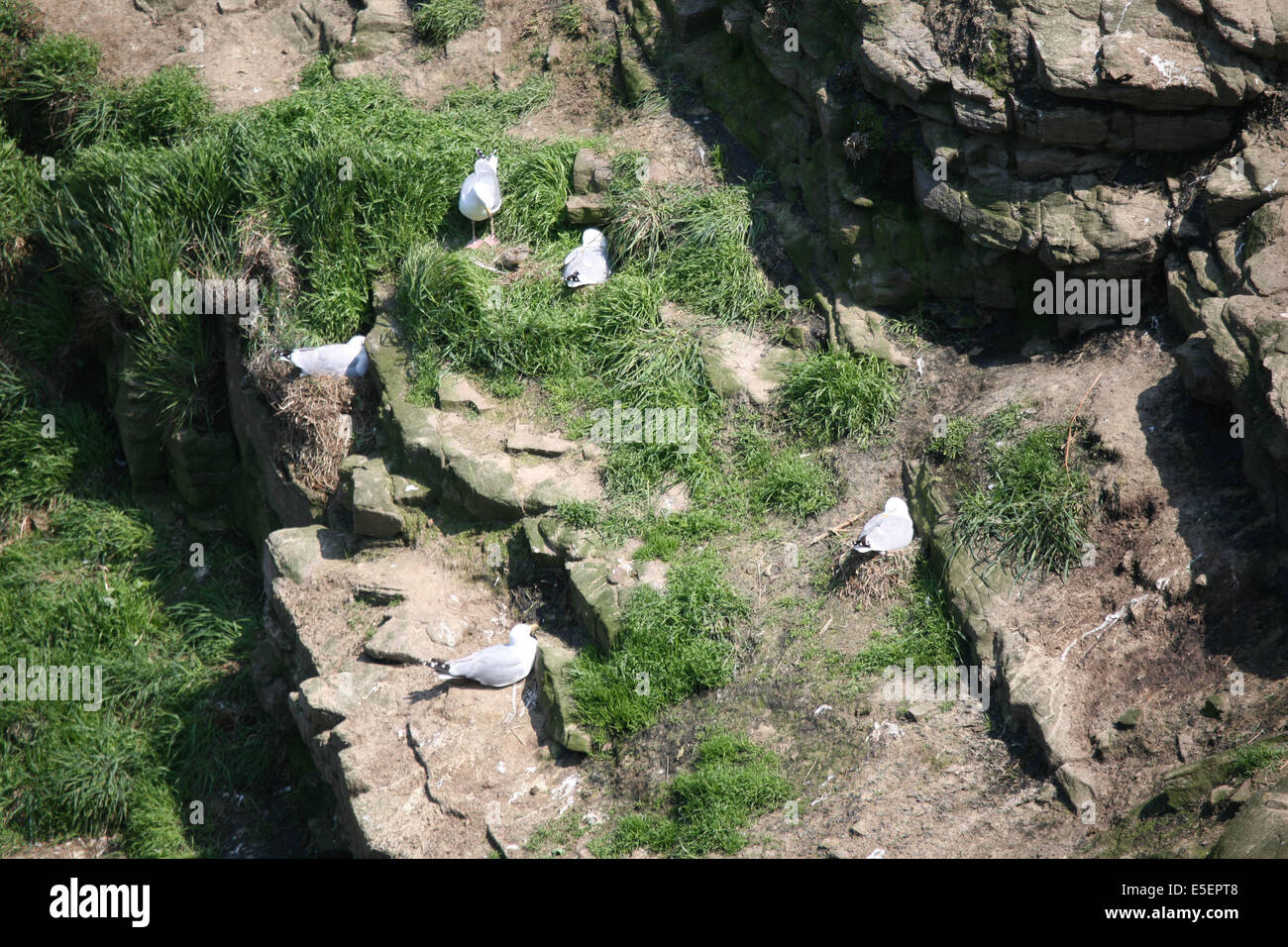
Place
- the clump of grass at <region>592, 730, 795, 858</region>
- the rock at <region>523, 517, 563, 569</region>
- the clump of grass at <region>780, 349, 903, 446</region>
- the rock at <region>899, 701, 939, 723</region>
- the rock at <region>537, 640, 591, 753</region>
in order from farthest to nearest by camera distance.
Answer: the clump of grass at <region>780, 349, 903, 446</region>, the rock at <region>523, 517, 563, 569</region>, the rock at <region>537, 640, 591, 753</region>, the rock at <region>899, 701, 939, 723</region>, the clump of grass at <region>592, 730, 795, 858</region>

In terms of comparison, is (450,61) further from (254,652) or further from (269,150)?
(254,652)

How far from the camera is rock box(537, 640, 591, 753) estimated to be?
18.1 ft

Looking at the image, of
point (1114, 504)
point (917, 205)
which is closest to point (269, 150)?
point (917, 205)

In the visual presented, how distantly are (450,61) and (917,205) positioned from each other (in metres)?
4.52

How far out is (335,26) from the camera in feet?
31.1

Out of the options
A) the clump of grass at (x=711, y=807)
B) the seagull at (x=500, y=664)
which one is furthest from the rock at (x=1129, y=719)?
the seagull at (x=500, y=664)

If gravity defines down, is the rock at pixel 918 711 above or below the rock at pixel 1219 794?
below

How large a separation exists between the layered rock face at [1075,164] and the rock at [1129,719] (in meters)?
1.06

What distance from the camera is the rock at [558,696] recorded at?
5.50 m

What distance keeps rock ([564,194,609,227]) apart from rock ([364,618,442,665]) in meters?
3.13

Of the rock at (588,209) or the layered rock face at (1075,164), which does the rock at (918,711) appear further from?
the rock at (588,209)

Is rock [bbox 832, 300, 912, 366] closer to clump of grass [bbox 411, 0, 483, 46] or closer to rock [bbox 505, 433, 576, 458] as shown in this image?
rock [bbox 505, 433, 576, 458]

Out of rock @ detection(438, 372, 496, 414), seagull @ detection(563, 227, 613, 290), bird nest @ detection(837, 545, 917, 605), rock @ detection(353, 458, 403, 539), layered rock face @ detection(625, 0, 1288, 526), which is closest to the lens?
layered rock face @ detection(625, 0, 1288, 526)

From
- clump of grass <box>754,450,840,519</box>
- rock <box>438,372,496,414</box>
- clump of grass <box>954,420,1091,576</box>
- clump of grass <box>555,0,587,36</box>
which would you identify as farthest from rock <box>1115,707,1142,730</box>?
clump of grass <box>555,0,587,36</box>
